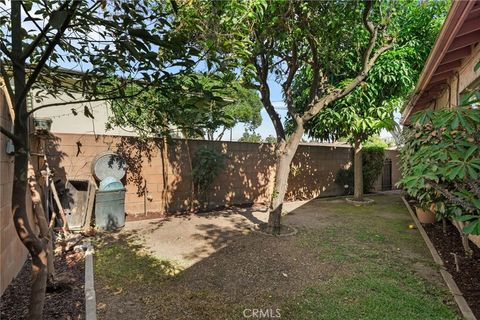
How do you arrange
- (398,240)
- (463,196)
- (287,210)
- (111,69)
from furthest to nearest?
(287,210) < (398,240) < (463,196) < (111,69)

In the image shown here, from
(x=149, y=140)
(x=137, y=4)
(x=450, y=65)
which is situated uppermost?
(x=450, y=65)

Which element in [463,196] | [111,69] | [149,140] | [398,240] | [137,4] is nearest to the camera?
[137,4]

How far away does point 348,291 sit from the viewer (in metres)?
3.54

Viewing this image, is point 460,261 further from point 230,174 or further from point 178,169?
point 178,169

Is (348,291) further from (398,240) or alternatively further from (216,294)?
(398,240)

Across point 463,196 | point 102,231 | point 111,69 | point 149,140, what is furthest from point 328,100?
point 102,231

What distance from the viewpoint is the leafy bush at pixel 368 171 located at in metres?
12.2

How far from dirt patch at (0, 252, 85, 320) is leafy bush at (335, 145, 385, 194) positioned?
10271 mm

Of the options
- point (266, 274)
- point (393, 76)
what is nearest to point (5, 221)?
point (266, 274)

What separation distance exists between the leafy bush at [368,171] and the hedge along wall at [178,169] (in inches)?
47.1

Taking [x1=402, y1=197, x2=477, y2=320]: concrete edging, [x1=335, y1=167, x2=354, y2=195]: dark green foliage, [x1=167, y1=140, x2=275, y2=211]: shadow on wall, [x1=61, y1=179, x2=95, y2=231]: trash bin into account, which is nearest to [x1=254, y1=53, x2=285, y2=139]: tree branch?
[x1=167, y1=140, x2=275, y2=211]: shadow on wall

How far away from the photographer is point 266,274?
406cm

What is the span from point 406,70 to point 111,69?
7990mm

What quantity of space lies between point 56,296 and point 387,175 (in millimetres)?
14260
